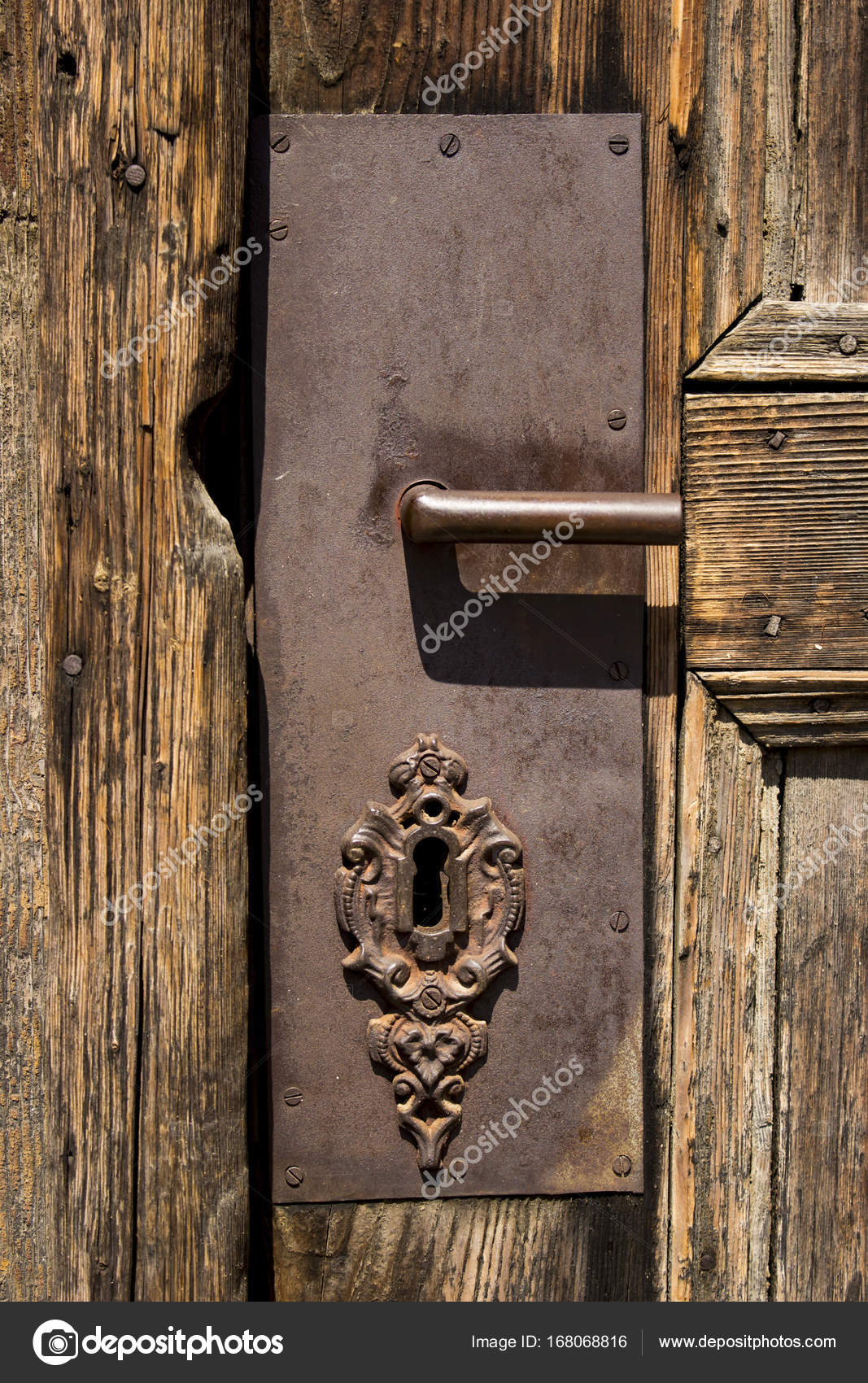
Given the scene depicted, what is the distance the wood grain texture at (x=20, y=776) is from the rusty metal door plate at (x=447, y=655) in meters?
0.20

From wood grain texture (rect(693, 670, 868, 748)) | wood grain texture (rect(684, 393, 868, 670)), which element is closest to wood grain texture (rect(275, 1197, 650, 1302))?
wood grain texture (rect(693, 670, 868, 748))

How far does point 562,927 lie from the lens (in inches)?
33.9

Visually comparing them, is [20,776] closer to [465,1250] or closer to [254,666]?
[254,666]

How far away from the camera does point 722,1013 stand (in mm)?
891

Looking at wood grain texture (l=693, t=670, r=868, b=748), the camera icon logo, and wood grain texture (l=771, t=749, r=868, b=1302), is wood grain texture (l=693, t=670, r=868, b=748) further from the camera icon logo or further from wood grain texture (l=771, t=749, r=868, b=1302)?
the camera icon logo

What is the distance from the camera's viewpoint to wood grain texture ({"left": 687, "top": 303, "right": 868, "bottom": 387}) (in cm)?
88

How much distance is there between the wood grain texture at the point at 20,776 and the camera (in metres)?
0.81

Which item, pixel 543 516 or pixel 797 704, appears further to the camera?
pixel 797 704

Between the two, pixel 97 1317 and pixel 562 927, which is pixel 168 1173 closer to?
pixel 97 1317

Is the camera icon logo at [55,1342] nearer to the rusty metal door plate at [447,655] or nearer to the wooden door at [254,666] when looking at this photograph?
the wooden door at [254,666]

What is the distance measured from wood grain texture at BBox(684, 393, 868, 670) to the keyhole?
0.33 meters

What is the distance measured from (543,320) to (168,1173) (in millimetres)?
798

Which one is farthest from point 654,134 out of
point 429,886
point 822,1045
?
point 822,1045

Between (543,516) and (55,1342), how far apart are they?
80cm
